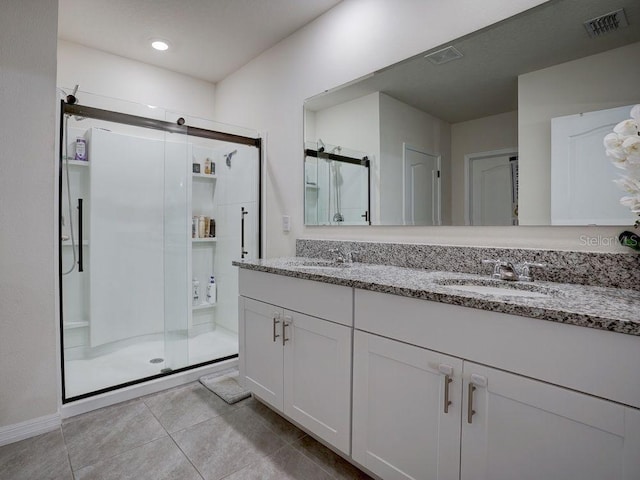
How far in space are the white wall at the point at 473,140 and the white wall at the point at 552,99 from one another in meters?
0.05

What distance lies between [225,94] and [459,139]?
2.47 meters

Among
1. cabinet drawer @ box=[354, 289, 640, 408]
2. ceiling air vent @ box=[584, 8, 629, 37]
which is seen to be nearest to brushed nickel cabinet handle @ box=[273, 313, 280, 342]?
cabinet drawer @ box=[354, 289, 640, 408]

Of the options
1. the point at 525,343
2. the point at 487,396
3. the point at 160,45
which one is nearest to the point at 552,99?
the point at 525,343

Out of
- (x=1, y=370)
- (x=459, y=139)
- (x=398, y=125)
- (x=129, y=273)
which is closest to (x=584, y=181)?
(x=459, y=139)

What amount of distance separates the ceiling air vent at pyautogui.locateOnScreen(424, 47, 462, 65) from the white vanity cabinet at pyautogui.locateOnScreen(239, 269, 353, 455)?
1.22 m

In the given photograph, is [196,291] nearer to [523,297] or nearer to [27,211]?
[27,211]

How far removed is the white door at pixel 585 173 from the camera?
1.26 meters

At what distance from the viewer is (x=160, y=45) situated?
9.02 feet

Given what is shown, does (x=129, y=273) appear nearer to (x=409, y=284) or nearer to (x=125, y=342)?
(x=125, y=342)

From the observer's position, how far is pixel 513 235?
5.00 feet

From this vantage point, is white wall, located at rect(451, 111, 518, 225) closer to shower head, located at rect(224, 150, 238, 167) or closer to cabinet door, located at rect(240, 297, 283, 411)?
cabinet door, located at rect(240, 297, 283, 411)

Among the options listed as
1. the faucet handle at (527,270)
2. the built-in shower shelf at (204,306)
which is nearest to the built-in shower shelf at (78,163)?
the built-in shower shelf at (204,306)

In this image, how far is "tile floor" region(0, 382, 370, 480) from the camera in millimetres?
1502

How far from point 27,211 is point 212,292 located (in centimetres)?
157
